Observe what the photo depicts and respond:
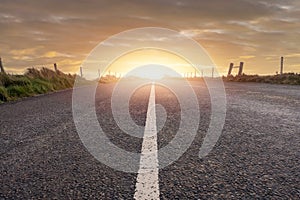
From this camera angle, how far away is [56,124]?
5246 millimetres

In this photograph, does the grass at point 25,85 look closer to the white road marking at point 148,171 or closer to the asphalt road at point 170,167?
the asphalt road at point 170,167

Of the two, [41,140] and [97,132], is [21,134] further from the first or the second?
[97,132]

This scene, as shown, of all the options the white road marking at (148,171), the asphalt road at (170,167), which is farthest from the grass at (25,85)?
the white road marking at (148,171)

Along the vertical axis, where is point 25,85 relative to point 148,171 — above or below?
above

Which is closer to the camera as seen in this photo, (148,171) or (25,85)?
(148,171)

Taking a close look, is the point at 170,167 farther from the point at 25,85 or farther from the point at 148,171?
the point at 25,85

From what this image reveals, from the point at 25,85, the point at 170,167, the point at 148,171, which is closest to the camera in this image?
the point at 148,171

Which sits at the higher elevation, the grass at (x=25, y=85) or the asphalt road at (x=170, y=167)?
the grass at (x=25, y=85)

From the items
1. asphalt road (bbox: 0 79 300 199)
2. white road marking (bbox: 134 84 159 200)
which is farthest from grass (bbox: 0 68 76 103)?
white road marking (bbox: 134 84 159 200)

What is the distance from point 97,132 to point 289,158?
2543mm

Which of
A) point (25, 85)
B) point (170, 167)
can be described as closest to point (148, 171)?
point (170, 167)

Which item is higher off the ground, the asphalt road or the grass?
the grass

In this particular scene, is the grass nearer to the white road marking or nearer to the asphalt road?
the asphalt road

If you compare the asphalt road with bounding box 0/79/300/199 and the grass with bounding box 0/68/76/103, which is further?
the grass with bounding box 0/68/76/103
